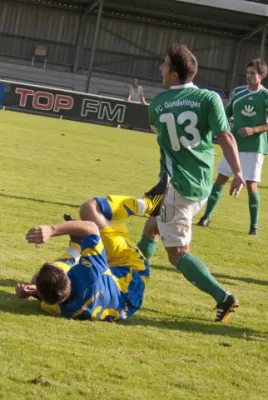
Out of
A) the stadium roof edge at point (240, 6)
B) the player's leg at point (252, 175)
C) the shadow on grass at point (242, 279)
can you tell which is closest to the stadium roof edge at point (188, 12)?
the stadium roof edge at point (240, 6)

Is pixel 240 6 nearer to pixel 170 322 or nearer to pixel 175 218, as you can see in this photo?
pixel 175 218

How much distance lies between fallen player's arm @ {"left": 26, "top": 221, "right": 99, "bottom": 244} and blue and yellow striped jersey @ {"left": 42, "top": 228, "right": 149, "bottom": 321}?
2.0 inches

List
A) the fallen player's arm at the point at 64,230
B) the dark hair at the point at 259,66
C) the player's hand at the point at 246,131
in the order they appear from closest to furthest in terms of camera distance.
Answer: the fallen player's arm at the point at 64,230
the dark hair at the point at 259,66
the player's hand at the point at 246,131

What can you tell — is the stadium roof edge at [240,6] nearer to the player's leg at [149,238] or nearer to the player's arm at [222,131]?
the player's leg at [149,238]

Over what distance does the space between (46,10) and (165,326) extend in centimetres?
4060

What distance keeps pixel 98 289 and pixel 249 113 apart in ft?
20.6

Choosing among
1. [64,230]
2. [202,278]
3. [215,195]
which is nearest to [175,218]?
[202,278]

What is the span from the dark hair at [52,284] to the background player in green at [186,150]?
1093mm

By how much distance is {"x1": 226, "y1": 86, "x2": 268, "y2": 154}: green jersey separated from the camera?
1193 cm

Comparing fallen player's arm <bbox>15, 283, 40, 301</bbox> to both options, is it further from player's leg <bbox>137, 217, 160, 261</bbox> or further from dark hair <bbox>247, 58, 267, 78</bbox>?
dark hair <bbox>247, 58, 267, 78</bbox>

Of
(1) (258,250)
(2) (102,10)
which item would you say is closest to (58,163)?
(1) (258,250)

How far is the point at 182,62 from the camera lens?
21.9ft

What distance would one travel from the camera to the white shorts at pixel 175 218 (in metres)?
6.77

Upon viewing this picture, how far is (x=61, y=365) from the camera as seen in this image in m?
5.12
